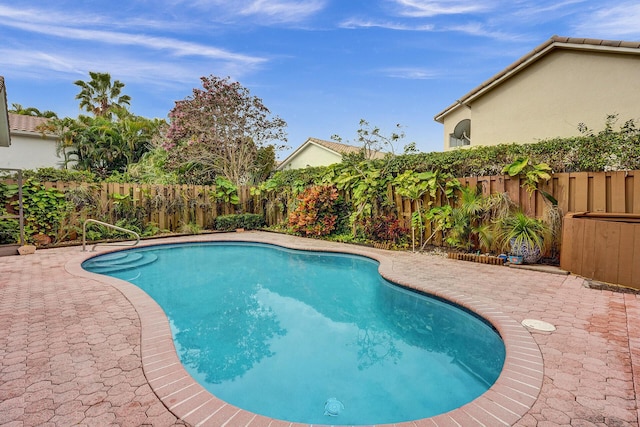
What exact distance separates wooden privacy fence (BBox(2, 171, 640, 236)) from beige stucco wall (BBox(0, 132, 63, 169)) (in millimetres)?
13318

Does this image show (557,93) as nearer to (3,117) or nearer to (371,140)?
(371,140)

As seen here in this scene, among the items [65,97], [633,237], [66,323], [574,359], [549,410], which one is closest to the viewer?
[549,410]

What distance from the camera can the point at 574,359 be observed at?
2.95 meters

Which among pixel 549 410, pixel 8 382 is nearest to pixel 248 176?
pixel 8 382

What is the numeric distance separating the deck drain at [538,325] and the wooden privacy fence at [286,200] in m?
4.03

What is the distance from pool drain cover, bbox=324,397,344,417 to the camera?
2715 mm

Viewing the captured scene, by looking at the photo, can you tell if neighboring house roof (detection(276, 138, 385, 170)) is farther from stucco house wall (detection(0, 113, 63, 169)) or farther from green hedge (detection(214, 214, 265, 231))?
stucco house wall (detection(0, 113, 63, 169))

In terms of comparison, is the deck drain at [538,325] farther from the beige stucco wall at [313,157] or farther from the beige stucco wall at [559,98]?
the beige stucco wall at [313,157]

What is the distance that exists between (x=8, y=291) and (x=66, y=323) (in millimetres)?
2332

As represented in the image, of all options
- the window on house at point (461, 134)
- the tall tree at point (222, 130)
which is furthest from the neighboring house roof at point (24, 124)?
the window on house at point (461, 134)

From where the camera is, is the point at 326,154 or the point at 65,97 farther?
the point at 65,97

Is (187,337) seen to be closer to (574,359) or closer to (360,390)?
(360,390)

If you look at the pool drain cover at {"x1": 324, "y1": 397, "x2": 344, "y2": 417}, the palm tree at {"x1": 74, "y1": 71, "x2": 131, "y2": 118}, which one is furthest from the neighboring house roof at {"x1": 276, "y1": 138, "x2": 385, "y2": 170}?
the pool drain cover at {"x1": 324, "y1": 397, "x2": 344, "y2": 417}

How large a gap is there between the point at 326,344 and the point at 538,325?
2470mm
